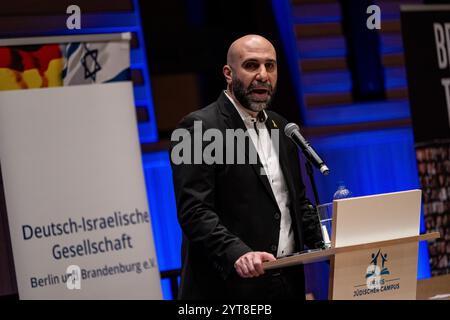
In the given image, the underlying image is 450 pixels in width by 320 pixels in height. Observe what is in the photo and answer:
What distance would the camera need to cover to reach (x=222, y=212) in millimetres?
2996

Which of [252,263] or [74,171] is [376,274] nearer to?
[252,263]

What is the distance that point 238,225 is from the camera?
117 inches

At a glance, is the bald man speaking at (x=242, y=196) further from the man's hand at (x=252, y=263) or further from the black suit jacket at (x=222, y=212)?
the man's hand at (x=252, y=263)

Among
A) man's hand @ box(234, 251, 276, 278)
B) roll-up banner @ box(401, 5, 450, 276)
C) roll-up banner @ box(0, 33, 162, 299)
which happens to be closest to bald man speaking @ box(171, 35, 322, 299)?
man's hand @ box(234, 251, 276, 278)

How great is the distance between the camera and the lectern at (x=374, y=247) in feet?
8.18

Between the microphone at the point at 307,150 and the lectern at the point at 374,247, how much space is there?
153 mm

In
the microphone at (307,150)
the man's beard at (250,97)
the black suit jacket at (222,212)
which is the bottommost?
the black suit jacket at (222,212)

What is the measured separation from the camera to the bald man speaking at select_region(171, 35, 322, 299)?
2.89 m

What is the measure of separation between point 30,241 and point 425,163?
310cm

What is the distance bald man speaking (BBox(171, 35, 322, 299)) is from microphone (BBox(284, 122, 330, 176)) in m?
0.24

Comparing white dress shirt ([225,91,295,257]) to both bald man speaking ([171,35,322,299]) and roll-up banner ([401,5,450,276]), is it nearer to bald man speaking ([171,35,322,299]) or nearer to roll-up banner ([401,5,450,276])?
bald man speaking ([171,35,322,299])

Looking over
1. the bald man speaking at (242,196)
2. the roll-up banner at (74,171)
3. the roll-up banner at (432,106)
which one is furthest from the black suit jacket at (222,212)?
the roll-up banner at (432,106)

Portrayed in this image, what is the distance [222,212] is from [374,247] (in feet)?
2.23

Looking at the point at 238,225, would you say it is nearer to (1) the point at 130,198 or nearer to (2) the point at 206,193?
(2) the point at 206,193
